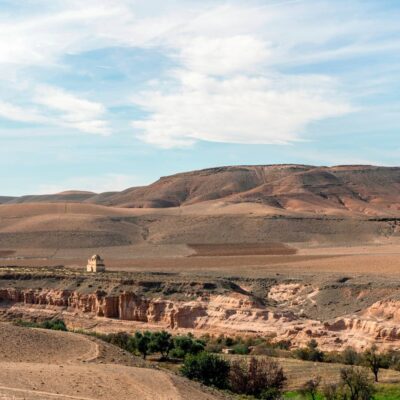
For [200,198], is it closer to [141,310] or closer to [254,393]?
[141,310]

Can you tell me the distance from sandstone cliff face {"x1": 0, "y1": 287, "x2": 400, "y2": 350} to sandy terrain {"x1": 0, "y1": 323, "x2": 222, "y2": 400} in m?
16.4

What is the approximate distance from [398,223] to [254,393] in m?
94.3

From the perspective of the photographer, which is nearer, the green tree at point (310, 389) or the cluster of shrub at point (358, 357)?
the green tree at point (310, 389)

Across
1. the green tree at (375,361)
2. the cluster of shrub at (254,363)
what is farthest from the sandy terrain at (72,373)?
the green tree at (375,361)

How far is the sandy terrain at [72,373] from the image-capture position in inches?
732

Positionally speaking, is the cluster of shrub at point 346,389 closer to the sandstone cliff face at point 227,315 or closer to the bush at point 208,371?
the bush at point 208,371

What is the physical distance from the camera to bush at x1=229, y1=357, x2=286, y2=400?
89.5 feet

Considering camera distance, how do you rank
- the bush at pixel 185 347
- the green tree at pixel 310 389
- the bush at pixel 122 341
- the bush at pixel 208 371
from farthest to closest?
the bush at pixel 122 341, the bush at pixel 185 347, the green tree at pixel 310 389, the bush at pixel 208 371

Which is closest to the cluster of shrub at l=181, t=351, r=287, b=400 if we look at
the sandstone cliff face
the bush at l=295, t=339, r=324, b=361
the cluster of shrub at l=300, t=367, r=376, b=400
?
the cluster of shrub at l=300, t=367, r=376, b=400

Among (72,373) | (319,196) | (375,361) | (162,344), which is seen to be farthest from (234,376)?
(319,196)

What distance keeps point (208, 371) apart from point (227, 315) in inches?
656

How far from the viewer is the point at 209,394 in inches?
872

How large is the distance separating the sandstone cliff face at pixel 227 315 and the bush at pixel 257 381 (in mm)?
10474

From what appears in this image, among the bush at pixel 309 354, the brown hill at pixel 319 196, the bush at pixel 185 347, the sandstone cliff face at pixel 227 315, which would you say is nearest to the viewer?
the bush at pixel 309 354
